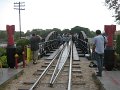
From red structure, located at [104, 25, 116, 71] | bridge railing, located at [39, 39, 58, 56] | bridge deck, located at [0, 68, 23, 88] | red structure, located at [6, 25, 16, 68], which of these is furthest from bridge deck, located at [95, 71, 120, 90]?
bridge railing, located at [39, 39, 58, 56]

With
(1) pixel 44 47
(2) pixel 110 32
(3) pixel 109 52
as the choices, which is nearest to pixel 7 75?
(3) pixel 109 52

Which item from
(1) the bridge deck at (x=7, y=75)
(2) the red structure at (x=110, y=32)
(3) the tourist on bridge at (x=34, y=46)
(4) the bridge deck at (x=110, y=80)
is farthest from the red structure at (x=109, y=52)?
(3) the tourist on bridge at (x=34, y=46)

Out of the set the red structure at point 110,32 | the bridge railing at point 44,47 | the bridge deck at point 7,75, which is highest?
the red structure at point 110,32

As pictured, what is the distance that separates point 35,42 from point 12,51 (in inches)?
130

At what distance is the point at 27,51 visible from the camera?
776 inches

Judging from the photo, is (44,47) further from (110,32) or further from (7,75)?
(7,75)

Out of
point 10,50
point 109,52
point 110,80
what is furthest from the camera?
point 10,50

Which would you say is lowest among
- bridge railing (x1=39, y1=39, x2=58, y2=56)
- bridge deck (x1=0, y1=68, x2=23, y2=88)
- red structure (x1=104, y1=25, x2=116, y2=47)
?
bridge deck (x1=0, y1=68, x2=23, y2=88)

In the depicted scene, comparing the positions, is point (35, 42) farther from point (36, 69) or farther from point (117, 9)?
point (117, 9)

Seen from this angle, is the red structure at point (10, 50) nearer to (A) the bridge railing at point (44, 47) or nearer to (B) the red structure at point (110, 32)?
(B) the red structure at point (110, 32)

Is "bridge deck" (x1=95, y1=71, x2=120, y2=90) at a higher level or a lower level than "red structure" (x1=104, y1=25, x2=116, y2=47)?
lower

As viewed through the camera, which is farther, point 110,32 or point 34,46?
point 34,46

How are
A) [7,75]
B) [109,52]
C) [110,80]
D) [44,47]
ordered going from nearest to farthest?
[110,80] → [7,75] → [109,52] → [44,47]

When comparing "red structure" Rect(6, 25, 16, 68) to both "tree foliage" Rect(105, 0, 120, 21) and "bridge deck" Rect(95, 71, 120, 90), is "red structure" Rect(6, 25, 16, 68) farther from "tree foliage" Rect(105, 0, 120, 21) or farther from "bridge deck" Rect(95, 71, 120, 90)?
"tree foliage" Rect(105, 0, 120, 21)
